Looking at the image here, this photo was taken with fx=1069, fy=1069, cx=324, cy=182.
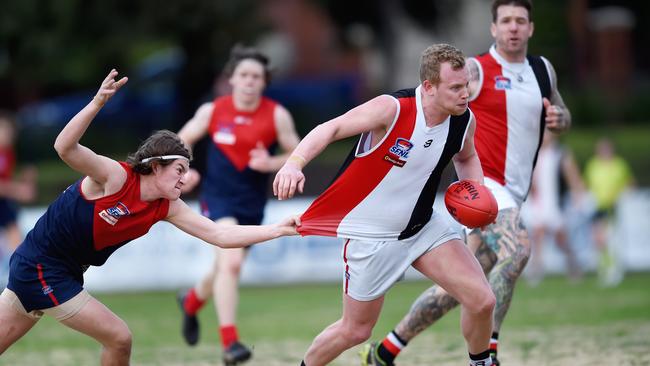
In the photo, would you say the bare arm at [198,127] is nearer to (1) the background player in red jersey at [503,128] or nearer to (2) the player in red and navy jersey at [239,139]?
(2) the player in red and navy jersey at [239,139]

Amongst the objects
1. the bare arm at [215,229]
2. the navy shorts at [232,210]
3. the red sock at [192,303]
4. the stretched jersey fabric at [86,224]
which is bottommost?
the red sock at [192,303]

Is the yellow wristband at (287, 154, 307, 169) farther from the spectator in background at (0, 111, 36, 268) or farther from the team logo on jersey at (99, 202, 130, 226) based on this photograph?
the spectator in background at (0, 111, 36, 268)

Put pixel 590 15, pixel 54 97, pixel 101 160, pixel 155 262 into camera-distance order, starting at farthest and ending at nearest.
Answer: pixel 54 97 < pixel 590 15 < pixel 155 262 < pixel 101 160

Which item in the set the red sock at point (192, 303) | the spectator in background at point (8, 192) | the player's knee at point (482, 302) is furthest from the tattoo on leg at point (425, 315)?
the spectator in background at point (8, 192)

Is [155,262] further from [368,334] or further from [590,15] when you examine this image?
[590,15]

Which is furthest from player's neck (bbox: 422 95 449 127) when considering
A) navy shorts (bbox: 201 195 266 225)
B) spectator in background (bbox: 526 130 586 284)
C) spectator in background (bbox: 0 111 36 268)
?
spectator in background (bbox: 526 130 586 284)

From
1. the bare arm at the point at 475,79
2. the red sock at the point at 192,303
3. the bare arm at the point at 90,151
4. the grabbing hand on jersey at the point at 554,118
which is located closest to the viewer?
the bare arm at the point at 90,151

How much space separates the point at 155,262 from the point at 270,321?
220 inches

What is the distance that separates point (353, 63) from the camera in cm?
4131

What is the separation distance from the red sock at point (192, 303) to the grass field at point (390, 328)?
40cm

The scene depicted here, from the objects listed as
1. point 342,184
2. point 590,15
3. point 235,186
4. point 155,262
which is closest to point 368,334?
point 342,184

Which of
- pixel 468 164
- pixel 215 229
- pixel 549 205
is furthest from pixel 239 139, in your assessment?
pixel 549 205

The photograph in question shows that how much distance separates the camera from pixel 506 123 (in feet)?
24.9

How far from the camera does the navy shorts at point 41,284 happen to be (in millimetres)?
6223
